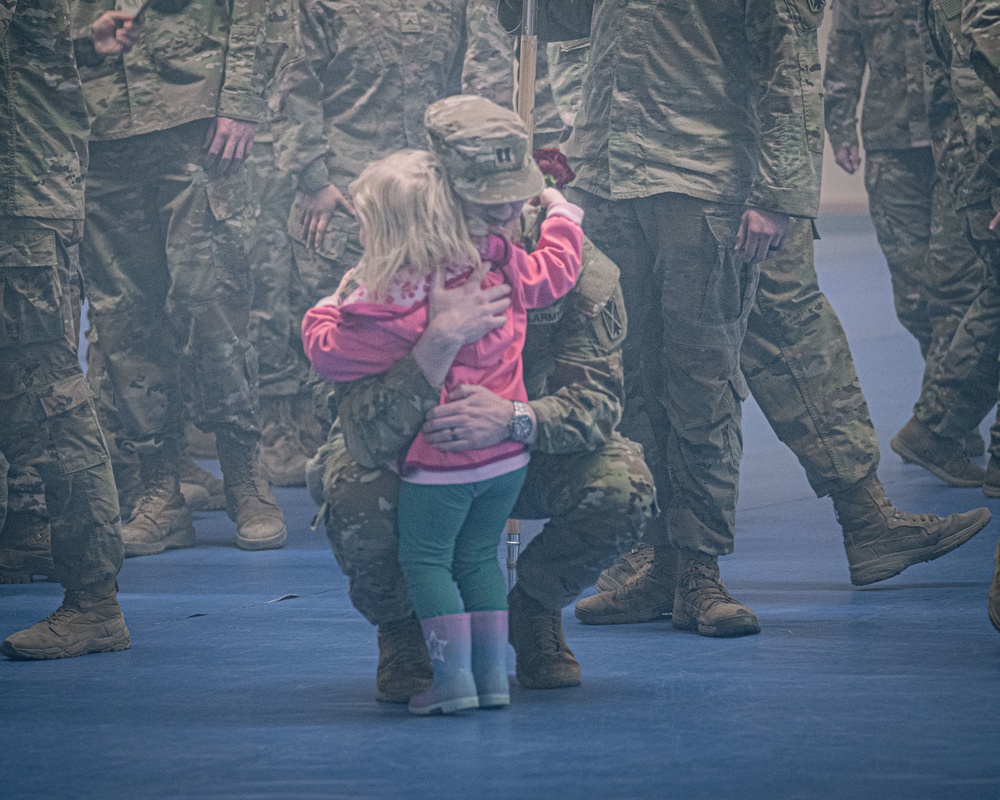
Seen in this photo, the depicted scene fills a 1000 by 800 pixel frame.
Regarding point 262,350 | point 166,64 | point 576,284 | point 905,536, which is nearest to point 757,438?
point 262,350

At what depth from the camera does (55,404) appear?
346 cm

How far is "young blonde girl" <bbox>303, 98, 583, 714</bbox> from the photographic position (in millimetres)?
2826

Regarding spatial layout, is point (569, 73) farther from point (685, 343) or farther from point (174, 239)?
point (174, 239)

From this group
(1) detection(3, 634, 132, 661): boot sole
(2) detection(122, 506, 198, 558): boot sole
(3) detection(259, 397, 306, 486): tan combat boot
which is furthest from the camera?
(3) detection(259, 397, 306, 486): tan combat boot

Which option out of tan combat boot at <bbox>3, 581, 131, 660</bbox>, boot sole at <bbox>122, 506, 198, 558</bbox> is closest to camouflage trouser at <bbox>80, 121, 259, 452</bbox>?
boot sole at <bbox>122, 506, 198, 558</bbox>

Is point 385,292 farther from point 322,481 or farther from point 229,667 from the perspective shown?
point 229,667

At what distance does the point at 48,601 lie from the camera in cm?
401

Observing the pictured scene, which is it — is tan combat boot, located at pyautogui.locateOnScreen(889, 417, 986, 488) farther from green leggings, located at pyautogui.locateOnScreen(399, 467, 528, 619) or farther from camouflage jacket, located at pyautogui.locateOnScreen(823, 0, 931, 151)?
green leggings, located at pyautogui.locateOnScreen(399, 467, 528, 619)

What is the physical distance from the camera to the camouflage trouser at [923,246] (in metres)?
5.44

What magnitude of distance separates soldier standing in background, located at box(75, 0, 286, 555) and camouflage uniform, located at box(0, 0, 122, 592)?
990mm

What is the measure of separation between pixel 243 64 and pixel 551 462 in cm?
200

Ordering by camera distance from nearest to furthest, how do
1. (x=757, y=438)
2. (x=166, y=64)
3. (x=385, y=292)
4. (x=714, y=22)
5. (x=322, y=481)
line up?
1. (x=385, y=292)
2. (x=322, y=481)
3. (x=714, y=22)
4. (x=166, y=64)
5. (x=757, y=438)

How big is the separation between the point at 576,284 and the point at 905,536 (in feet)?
4.53

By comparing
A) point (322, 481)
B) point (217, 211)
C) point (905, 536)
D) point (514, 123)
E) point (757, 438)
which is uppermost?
point (514, 123)
